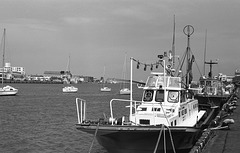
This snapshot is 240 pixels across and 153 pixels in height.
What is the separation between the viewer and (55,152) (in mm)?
24219

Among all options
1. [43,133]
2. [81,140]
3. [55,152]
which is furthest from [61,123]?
[55,152]

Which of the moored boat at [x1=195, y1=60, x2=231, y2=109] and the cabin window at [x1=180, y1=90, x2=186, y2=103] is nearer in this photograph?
the cabin window at [x1=180, y1=90, x2=186, y2=103]

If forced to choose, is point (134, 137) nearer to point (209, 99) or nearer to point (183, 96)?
point (183, 96)

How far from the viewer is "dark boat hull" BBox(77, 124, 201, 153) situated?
17.3 meters

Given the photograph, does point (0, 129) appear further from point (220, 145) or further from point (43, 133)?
point (220, 145)

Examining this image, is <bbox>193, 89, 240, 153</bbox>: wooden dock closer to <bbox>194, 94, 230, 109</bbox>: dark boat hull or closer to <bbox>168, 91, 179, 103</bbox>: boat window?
<bbox>168, 91, 179, 103</bbox>: boat window

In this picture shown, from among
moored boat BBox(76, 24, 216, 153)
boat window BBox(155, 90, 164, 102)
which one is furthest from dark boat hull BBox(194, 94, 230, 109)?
boat window BBox(155, 90, 164, 102)

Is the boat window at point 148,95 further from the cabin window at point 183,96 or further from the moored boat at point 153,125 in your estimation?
the cabin window at point 183,96

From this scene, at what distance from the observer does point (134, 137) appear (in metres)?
17.6

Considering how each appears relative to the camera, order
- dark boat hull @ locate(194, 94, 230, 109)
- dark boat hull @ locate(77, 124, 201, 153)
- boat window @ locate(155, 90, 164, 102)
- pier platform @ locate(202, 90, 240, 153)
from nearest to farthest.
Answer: pier platform @ locate(202, 90, 240, 153) < dark boat hull @ locate(77, 124, 201, 153) < boat window @ locate(155, 90, 164, 102) < dark boat hull @ locate(194, 94, 230, 109)

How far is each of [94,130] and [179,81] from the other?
23.6 feet

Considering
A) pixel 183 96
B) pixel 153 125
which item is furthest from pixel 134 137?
pixel 183 96

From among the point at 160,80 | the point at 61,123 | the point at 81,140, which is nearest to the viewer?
→ the point at 160,80

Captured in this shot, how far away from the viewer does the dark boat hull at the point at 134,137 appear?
56.9 ft
